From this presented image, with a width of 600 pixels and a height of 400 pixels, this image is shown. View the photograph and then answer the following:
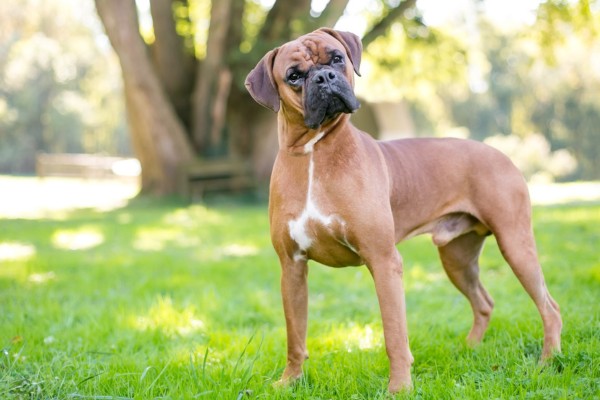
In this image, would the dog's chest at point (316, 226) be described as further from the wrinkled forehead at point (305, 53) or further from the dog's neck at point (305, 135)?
the wrinkled forehead at point (305, 53)

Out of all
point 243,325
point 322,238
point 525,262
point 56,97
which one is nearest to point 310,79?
point 322,238

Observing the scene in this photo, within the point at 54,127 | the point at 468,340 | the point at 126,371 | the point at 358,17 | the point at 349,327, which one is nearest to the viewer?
the point at 126,371

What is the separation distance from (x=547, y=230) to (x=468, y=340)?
563 centimetres

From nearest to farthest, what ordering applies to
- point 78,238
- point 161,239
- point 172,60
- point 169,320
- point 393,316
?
1. point 393,316
2. point 169,320
3. point 161,239
4. point 78,238
5. point 172,60

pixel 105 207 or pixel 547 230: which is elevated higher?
pixel 547 230

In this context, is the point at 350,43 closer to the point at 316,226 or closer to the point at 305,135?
the point at 305,135

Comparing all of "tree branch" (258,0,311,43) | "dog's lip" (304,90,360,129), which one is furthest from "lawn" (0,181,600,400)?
"tree branch" (258,0,311,43)

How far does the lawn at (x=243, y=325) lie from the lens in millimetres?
3293

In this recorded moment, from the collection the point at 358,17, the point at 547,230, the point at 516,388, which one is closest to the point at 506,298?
the point at 516,388

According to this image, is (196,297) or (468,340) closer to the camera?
(468,340)

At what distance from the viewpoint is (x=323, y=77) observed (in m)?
3.14

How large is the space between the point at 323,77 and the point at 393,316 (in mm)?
1297

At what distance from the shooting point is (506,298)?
5.50 metres

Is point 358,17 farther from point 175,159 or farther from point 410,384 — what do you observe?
point 410,384
